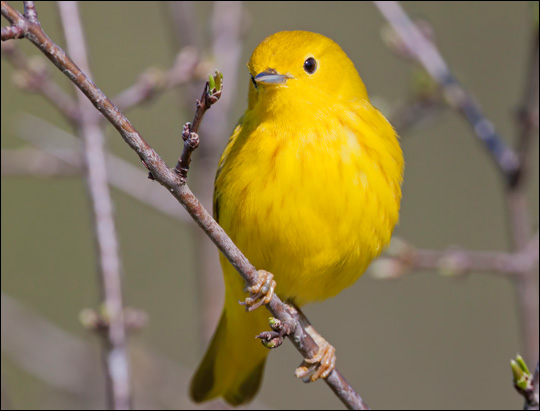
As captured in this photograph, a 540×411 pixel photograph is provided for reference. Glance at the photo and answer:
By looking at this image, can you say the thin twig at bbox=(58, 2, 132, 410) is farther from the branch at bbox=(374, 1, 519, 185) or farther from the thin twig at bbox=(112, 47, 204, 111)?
the branch at bbox=(374, 1, 519, 185)

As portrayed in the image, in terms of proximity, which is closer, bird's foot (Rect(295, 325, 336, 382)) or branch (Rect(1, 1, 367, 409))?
branch (Rect(1, 1, 367, 409))

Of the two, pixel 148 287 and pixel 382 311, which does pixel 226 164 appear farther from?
pixel 382 311

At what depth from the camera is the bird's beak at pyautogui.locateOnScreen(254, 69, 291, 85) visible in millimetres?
3672

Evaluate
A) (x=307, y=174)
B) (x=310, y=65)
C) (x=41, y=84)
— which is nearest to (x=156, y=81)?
(x=41, y=84)

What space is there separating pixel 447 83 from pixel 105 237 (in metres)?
2.07

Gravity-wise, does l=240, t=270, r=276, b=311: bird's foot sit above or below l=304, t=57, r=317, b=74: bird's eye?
below

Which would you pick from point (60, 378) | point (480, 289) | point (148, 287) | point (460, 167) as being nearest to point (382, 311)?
point (480, 289)

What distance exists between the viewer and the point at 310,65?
395cm

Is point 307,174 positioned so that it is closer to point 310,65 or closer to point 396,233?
point 310,65

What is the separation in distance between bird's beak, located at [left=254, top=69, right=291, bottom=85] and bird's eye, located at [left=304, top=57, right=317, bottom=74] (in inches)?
6.7

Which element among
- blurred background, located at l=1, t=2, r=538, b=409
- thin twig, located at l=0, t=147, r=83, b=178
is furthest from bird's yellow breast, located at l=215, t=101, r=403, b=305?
blurred background, located at l=1, t=2, r=538, b=409

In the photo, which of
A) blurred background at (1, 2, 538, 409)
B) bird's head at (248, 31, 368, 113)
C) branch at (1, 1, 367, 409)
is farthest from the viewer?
blurred background at (1, 2, 538, 409)

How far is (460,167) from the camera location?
9547mm

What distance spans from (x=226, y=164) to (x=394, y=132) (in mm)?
963
